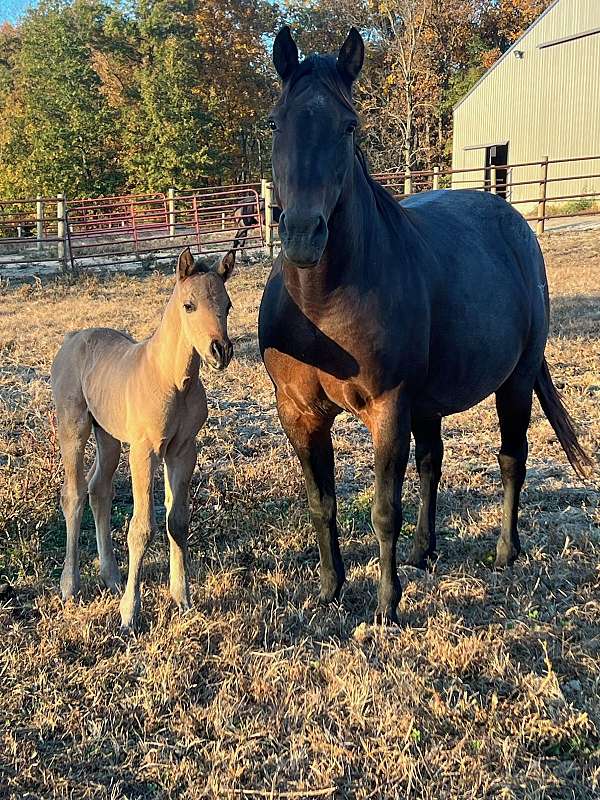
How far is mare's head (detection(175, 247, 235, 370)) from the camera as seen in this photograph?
8.41ft

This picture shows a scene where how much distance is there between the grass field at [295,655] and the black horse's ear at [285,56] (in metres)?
2.15

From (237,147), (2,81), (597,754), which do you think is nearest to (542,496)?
(597,754)

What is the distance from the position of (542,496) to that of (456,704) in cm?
216

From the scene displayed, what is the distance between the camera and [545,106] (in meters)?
25.0

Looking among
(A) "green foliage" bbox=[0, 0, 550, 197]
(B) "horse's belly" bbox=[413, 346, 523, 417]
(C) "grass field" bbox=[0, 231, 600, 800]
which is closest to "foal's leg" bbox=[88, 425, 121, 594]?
(C) "grass field" bbox=[0, 231, 600, 800]

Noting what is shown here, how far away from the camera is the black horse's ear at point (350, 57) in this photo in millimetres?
2521

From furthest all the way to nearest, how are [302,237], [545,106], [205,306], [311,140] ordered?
[545,106] → [205,306] → [311,140] → [302,237]

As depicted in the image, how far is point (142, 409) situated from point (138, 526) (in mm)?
506

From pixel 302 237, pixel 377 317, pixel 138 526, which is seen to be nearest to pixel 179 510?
pixel 138 526

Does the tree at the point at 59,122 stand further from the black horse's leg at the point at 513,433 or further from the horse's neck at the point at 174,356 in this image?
the horse's neck at the point at 174,356

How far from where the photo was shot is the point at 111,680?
2662 mm

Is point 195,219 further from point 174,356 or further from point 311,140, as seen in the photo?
point 311,140

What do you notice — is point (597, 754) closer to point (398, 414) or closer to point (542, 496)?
point (398, 414)

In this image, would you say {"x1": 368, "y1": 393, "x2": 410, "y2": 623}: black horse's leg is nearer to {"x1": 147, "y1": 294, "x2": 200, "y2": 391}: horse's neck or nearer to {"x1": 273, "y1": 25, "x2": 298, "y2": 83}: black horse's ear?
{"x1": 147, "y1": 294, "x2": 200, "y2": 391}: horse's neck
